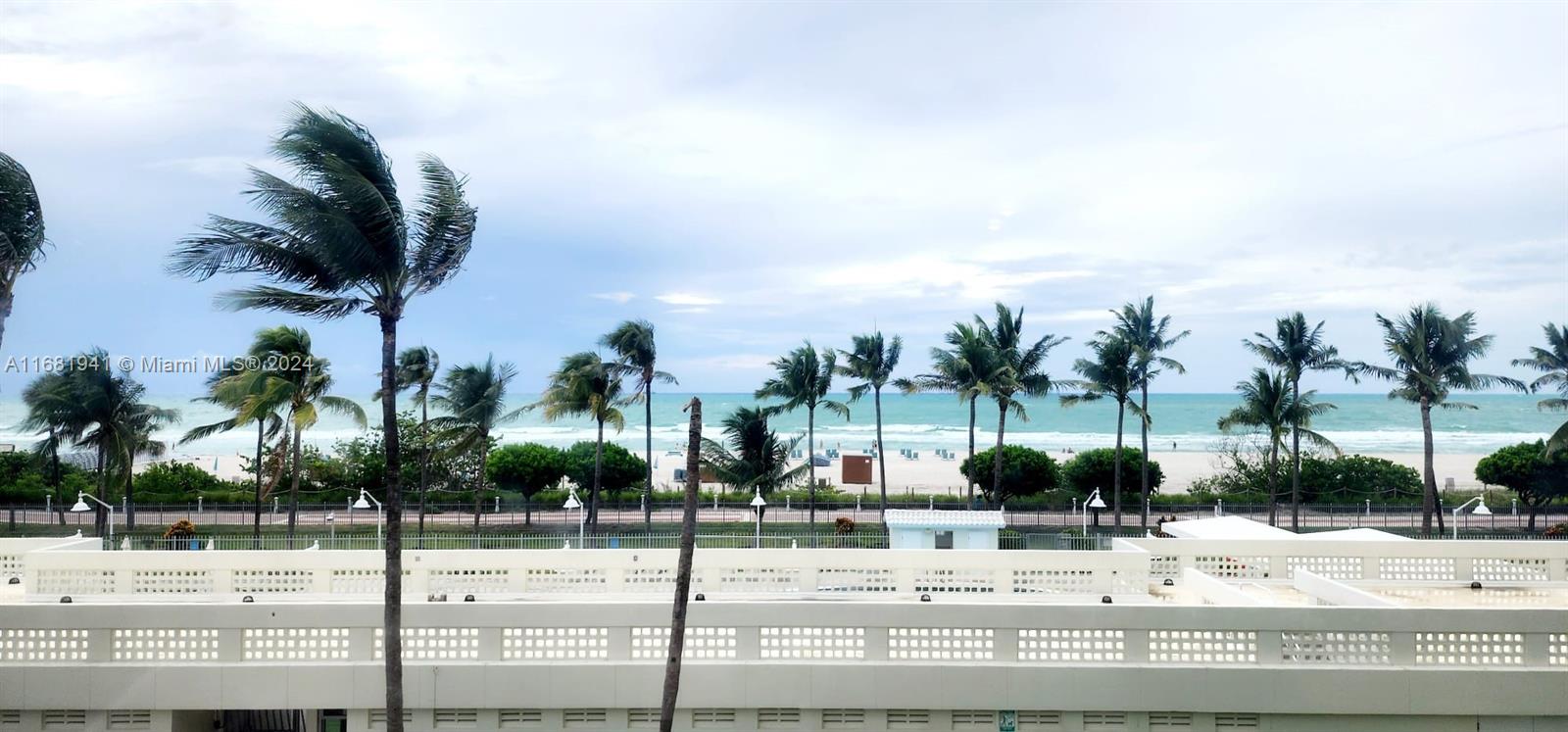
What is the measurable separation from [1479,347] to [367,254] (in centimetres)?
3142

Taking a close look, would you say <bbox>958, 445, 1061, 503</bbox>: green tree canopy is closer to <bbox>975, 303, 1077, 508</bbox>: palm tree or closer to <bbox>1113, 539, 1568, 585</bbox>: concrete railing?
<bbox>975, 303, 1077, 508</bbox>: palm tree

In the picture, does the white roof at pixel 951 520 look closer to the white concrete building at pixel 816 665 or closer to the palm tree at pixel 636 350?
the white concrete building at pixel 816 665

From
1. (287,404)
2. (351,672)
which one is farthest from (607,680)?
(287,404)

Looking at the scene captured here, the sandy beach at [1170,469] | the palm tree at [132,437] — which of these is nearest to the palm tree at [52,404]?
the palm tree at [132,437]

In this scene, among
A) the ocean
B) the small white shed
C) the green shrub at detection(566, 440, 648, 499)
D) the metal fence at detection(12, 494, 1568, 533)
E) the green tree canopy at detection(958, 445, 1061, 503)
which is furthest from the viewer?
the ocean

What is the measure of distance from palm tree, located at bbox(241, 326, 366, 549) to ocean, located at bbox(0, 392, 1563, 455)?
63.7m

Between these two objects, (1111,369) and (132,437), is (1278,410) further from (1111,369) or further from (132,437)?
(132,437)

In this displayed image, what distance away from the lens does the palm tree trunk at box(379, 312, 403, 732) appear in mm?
10125

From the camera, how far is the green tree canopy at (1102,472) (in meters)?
40.2

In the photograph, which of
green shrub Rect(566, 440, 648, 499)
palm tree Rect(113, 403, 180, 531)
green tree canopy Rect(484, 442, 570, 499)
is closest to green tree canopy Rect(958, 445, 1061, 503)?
green shrub Rect(566, 440, 648, 499)

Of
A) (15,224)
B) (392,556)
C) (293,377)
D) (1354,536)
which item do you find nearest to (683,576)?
(392,556)

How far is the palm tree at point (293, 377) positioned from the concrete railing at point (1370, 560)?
2023 cm

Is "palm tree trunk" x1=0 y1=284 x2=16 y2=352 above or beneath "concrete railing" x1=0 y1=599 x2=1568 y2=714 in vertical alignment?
above

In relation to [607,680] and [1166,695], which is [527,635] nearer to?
[607,680]
